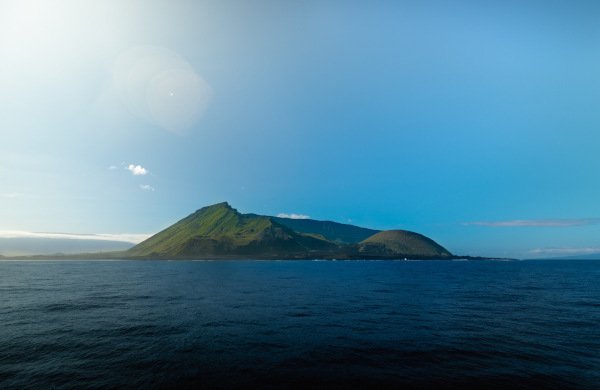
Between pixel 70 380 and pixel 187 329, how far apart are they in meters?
15.6

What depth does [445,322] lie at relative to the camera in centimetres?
4153

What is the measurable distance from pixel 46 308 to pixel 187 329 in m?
33.1

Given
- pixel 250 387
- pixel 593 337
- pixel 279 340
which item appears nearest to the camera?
pixel 250 387

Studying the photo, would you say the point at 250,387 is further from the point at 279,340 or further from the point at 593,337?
the point at 593,337

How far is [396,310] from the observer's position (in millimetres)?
50000

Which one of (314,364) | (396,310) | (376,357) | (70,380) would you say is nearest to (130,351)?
(70,380)

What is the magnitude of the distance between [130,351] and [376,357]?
24.6m

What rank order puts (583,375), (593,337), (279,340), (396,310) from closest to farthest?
(583,375) → (279,340) → (593,337) → (396,310)

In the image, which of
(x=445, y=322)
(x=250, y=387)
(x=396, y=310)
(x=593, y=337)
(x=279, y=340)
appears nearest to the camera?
(x=250, y=387)

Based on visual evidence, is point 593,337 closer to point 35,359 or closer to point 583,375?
point 583,375

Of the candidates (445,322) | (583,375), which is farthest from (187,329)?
(583,375)

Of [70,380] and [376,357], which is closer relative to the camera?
[70,380]

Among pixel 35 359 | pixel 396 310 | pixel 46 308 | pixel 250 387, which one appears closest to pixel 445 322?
pixel 396 310

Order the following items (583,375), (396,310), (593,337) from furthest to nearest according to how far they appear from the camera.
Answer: (396,310) → (593,337) → (583,375)
